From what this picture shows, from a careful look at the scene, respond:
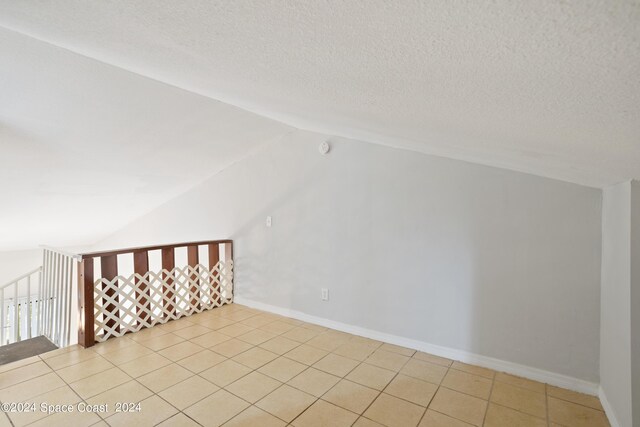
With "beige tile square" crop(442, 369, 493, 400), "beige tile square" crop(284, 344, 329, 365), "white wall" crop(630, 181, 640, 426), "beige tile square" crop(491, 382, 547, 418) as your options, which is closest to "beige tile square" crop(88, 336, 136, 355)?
"beige tile square" crop(284, 344, 329, 365)

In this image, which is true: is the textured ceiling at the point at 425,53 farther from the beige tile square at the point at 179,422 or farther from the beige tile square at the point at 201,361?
the beige tile square at the point at 201,361

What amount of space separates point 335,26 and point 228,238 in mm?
3922

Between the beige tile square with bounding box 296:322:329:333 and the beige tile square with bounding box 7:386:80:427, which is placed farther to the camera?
the beige tile square with bounding box 296:322:329:333

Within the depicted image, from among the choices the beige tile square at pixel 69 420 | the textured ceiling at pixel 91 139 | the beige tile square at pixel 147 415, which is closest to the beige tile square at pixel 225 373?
the beige tile square at pixel 147 415

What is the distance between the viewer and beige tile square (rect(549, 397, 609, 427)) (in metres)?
1.88

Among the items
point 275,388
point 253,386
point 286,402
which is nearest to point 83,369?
point 253,386

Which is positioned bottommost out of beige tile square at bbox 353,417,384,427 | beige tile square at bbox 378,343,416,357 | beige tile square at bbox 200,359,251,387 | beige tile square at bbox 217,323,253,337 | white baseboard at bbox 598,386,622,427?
beige tile square at bbox 353,417,384,427

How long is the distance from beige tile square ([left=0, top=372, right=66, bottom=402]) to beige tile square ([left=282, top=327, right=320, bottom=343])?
1.80m

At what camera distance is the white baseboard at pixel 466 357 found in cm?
220

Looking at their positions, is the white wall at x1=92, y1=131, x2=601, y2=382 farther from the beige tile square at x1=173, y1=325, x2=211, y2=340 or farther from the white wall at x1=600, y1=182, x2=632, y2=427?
the beige tile square at x1=173, y1=325, x2=211, y2=340

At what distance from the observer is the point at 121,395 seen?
2.10 metres

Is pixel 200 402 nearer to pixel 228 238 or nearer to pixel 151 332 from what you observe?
pixel 151 332

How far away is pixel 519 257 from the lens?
237 centimetres

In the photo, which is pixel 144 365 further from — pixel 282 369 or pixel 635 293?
pixel 635 293
